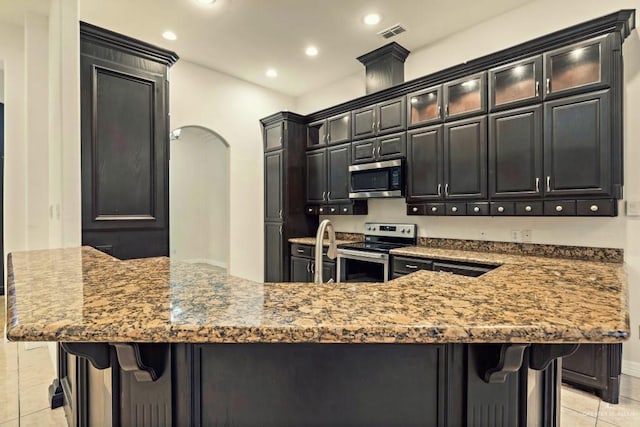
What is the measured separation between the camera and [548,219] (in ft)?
9.62

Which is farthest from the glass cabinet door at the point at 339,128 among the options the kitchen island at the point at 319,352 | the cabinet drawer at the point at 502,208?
the kitchen island at the point at 319,352

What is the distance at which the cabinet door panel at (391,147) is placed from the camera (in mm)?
3637

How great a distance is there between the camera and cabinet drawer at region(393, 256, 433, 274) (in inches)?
122

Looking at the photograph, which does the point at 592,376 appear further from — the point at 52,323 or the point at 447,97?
the point at 52,323

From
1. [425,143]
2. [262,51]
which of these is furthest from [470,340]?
[262,51]

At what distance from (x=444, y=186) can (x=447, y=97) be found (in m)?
0.86

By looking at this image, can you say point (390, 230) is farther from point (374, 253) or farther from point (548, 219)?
point (548, 219)

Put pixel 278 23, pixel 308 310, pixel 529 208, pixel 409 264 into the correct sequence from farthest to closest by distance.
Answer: pixel 278 23, pixel 409 264, pixel 529 208, pixel 308 310

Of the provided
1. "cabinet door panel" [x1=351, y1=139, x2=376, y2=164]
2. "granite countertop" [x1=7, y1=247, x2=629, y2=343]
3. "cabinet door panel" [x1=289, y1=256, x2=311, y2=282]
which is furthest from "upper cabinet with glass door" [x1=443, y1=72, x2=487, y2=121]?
"cabinet door panel" [x1=289, y1=256, x2=311, y2=282]

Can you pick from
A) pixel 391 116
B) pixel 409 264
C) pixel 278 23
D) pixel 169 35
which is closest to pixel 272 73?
pixel 278 23

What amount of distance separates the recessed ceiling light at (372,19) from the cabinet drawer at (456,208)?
75.8 inches

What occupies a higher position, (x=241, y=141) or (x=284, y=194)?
(x=241, y=141)

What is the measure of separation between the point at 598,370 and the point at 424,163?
7.00 feet

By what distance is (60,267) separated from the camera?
1.47m
